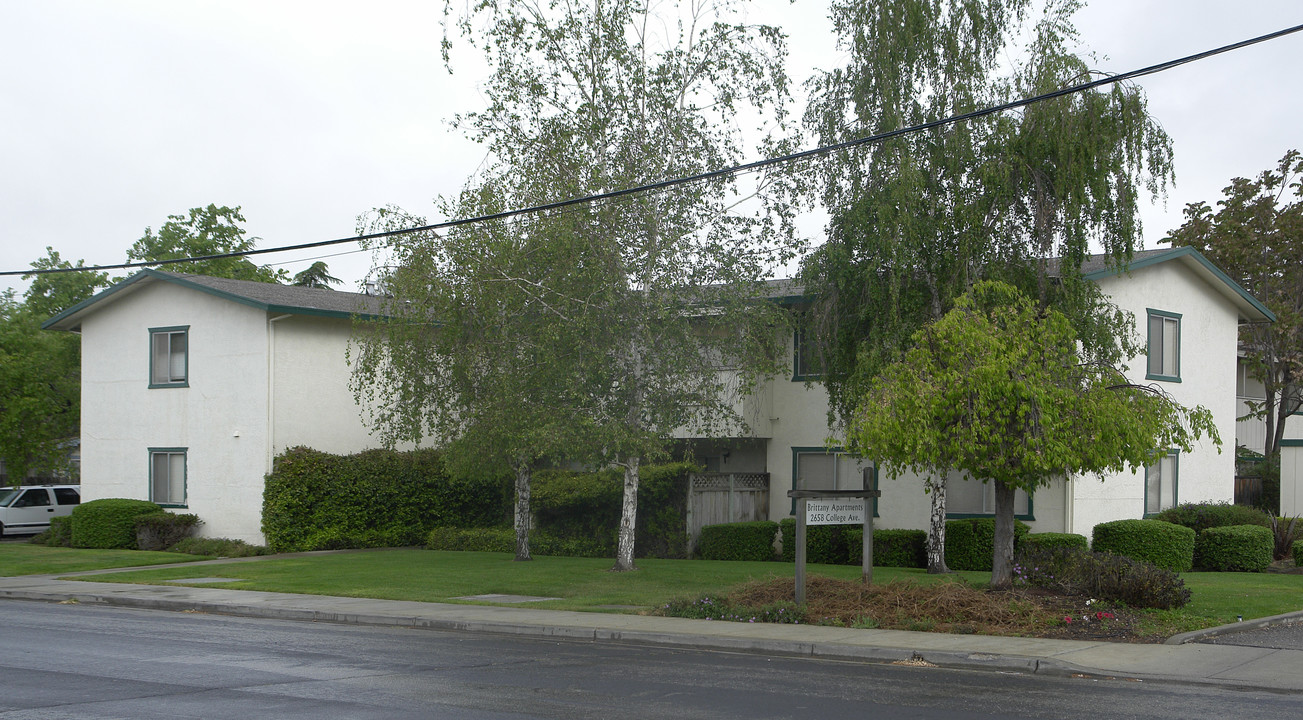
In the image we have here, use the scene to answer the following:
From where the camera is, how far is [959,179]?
66.9ft

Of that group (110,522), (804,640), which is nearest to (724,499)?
(804,640)

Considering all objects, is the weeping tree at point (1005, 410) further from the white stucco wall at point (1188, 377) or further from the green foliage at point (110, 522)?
the green foliage at point (110, 522)

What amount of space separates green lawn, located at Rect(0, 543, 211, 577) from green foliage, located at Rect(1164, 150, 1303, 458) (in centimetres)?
2947

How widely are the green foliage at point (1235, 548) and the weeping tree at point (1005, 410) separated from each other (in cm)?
892

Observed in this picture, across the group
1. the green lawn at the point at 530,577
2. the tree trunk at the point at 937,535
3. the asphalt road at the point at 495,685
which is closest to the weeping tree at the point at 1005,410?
the green lawn at the point at 530,577

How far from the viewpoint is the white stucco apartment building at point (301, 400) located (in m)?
25.6

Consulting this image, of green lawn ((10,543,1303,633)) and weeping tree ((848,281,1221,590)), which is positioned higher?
weeping tree ((848,281,1221,590))

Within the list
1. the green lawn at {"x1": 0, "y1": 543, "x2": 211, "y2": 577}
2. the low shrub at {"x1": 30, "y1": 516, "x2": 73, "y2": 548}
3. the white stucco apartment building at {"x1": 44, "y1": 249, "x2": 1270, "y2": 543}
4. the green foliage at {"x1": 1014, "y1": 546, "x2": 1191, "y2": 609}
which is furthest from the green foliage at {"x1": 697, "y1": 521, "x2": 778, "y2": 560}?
the low shrub at {"x1": 30, "y1": 516, "x2": 73, "y2": 548}

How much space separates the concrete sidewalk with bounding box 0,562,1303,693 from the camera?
11906 mm

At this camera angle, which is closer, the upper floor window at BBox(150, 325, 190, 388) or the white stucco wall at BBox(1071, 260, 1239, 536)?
the white stucco wall at BBox(1071, 260, 1239, 536)

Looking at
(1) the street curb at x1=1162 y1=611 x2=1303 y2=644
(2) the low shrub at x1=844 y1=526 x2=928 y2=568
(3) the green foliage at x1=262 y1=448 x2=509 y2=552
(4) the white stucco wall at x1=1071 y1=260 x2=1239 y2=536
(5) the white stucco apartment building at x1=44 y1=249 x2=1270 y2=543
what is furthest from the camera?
(3) the green foliage at x1=262 y1=448 x2=509 y2=552

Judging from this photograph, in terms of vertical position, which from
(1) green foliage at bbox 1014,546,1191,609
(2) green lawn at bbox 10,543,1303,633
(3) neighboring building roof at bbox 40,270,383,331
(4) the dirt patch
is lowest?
(2) green lawn at bbox 10,543,1303,633

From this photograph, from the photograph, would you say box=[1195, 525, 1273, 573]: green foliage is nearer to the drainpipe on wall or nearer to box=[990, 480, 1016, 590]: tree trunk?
box=[990, 480, 1016, 590]: tree trunk

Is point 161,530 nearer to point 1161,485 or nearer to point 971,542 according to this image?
point 971,542
